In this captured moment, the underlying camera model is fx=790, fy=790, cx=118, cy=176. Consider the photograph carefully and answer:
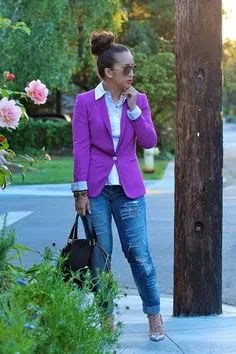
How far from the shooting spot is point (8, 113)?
4.07 m

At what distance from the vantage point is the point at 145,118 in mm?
5039

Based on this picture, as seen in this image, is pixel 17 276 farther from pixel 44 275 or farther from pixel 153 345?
pixel 153 345

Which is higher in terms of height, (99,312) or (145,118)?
(145,118)

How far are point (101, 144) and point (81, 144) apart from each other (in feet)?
0.42

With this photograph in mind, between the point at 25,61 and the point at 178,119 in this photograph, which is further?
the point at 25,61

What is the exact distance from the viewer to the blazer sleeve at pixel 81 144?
501cm

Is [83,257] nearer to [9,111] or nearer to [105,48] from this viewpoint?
[9,111]

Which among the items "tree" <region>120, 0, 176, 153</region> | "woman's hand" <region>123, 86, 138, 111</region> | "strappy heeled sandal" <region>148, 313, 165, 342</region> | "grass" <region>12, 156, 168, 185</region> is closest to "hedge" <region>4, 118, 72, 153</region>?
"tree" <region>120, 0, 176, 153</region>

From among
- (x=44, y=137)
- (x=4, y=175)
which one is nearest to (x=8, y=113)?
(x=4, y=175)

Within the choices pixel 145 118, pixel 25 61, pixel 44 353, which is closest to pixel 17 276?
pixel 44 353

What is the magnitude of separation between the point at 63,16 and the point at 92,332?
21.9m

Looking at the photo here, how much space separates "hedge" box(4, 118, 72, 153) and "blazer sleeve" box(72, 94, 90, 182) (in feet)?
89.9

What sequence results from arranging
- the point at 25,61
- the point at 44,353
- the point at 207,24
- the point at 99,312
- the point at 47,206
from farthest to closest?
the point at 25,61, the point at 47,206, the point at 207,24, the point at 99,312, the point at 44,353

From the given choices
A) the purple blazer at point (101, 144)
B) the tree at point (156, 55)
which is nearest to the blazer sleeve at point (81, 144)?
the purple blazer at point (101, 144)
